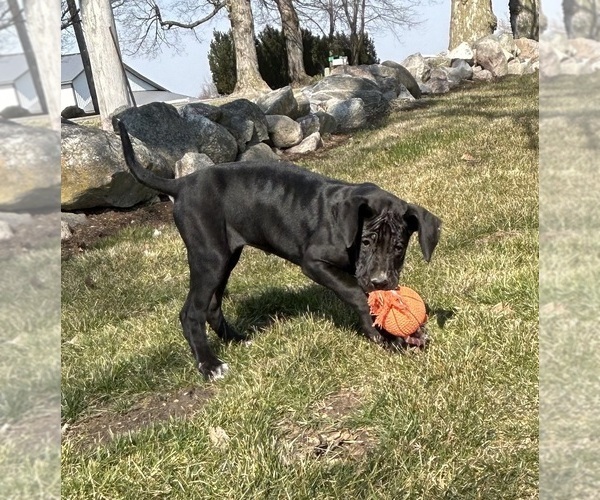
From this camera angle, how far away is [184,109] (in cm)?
1180

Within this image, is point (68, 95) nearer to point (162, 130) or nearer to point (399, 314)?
point (162, 130)

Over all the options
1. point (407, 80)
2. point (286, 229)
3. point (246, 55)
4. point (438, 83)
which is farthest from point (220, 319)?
point (246, 55)

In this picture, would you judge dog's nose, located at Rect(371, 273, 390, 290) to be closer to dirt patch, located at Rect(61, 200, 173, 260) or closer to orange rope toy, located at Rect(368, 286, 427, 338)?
orange rope toy, located at Rect(368, 286, 427, 338)

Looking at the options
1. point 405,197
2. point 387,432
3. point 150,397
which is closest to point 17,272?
point 387,432

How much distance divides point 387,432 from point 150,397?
58.7 inches

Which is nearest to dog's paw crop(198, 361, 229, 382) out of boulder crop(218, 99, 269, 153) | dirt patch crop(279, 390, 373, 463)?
dirt patch crop(279, 390, 373, 463)

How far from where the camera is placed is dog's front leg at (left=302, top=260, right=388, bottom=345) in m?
4.09

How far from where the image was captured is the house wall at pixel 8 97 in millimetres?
1178

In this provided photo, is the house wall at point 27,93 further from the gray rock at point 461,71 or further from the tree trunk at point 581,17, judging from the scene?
the gray rock at point 461,71

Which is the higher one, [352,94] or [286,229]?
[286,229]

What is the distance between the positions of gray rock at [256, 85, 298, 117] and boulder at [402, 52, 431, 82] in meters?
9.12

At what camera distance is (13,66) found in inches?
46.6

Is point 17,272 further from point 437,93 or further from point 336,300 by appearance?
point 437,93

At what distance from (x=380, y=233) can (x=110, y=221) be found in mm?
5832
